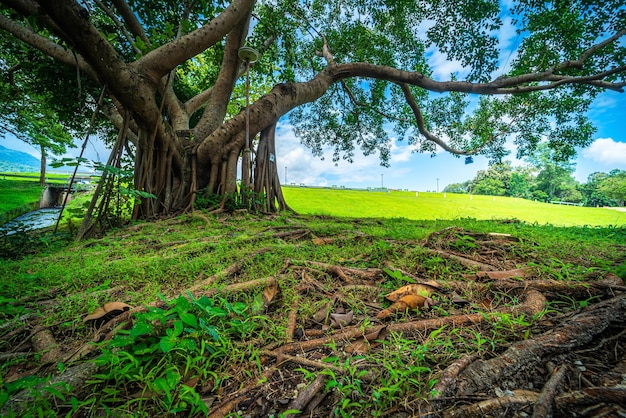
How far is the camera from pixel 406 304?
133 centimetres

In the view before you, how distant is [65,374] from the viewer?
0.88 m

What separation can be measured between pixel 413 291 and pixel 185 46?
177 inches

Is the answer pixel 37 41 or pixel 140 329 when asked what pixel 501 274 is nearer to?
pixel 140 329

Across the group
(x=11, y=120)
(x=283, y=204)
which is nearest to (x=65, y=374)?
(x=283, y=204)

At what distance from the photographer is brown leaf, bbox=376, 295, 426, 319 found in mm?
1309

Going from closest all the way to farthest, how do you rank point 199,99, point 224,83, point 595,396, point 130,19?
1. point 595,396
2. point 130,19
3. point 224,83
4. point 199,99

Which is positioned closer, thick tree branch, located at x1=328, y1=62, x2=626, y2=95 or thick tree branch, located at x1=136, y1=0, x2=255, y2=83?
thick tree branch, located at x1=136, y1=0, x2=255, y2=83

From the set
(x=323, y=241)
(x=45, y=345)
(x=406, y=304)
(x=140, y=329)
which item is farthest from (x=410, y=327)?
(x=323, y=241)

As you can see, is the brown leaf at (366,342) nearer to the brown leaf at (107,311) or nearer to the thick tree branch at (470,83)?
the brown leaf at (107,311)

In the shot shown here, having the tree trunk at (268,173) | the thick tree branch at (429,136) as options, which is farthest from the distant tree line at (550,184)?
the tree trunk at (268,173)

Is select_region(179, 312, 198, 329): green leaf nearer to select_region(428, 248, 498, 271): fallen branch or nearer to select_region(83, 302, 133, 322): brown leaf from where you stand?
select_region(83, 302, 133, 322): brown leaf

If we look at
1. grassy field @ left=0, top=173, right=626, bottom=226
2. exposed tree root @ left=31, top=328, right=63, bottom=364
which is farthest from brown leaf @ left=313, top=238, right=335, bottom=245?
grassy field @ left=0, top=173, right=626, bottom=226

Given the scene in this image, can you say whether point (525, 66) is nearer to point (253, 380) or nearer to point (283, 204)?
point (283, 204)

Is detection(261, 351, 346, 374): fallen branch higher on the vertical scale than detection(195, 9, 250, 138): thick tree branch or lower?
lower
